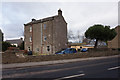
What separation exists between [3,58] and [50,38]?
17229 millimetres

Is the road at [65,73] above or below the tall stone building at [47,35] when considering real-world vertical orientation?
below

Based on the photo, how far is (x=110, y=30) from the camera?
20.0 m

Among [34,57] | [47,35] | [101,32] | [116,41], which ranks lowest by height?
[34,57]

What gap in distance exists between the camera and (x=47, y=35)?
1163 inches

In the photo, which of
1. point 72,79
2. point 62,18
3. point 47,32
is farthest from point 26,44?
point 72,79

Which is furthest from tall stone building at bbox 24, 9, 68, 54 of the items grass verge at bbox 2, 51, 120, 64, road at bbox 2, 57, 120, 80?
road at bbox 2, 57, 120, 80

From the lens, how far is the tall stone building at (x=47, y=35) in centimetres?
2835

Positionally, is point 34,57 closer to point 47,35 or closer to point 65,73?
point 65,73

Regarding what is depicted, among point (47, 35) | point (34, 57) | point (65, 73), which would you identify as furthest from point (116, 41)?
point (65, 73)

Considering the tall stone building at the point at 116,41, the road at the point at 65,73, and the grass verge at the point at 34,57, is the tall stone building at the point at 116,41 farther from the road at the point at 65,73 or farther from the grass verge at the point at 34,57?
the road at the point at 65,73

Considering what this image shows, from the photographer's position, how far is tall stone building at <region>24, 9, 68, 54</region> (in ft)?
93.0

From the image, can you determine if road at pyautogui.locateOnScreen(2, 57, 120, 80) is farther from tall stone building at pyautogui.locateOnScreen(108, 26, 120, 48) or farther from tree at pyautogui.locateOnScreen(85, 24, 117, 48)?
tall stone building at pyautogui.locateOnScreen(108, 26, 120, 48)

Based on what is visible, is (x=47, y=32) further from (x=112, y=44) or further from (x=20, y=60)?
(x=112, y=44)

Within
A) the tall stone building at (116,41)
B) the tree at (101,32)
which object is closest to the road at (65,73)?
the tree at (101,32)
